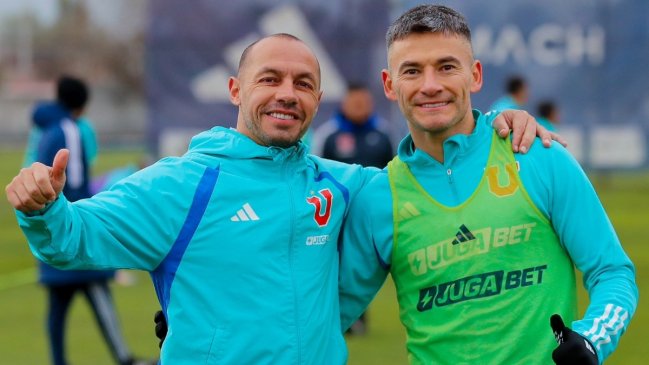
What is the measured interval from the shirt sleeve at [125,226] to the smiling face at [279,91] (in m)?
0.32

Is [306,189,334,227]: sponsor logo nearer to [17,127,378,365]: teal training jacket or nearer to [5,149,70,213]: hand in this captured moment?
[17,127,378,365]: teal training jacket

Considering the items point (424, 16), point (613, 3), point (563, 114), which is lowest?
point (563, 114)

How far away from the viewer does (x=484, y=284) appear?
4047 mm

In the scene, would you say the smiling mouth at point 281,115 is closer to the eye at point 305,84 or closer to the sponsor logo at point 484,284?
the eye at point 305,84

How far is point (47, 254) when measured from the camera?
363cm

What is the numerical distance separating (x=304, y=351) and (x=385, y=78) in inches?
43.8

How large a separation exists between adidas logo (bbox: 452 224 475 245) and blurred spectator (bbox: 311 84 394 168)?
7012 mm

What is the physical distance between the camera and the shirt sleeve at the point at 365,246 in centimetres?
423

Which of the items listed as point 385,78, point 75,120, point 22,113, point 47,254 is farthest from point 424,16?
point 22,113

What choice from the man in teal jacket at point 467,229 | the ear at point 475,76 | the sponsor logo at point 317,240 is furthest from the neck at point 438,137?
the sponsor logo at point 317,240

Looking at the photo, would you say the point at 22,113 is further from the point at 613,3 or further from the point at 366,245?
the point at 366,245

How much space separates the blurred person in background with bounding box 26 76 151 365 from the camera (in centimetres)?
877

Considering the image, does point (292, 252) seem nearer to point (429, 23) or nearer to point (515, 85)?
point (429, 23)

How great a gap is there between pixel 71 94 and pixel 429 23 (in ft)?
18.3
